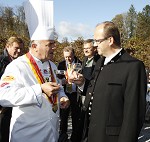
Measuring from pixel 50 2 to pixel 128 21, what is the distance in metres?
63.4

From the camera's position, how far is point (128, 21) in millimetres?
64875

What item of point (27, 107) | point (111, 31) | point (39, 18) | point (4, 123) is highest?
point (39, 18)

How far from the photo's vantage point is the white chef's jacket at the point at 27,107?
2908mm

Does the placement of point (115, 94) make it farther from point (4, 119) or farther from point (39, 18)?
point (4, 119)

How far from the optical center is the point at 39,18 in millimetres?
3471

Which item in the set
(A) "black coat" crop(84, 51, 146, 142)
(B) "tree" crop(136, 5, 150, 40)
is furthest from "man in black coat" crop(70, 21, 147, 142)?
(B) "tree" crop(136, 5, 150, 40)

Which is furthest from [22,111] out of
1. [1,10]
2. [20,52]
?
[1,10]

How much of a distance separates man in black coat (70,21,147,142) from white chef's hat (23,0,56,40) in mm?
588

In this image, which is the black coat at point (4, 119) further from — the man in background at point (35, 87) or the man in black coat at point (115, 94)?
the man in black coat at point (115, 94)

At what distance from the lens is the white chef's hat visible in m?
3.39

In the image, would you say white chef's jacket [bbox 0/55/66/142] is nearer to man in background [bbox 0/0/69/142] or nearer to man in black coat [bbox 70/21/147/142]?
man in background [bbox 0/0/69/142]

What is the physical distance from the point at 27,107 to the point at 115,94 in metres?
0.94

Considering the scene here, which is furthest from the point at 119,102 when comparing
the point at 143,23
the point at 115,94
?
the point at 143,23

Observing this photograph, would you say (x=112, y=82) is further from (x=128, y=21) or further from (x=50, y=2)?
(x=128, y=21)
